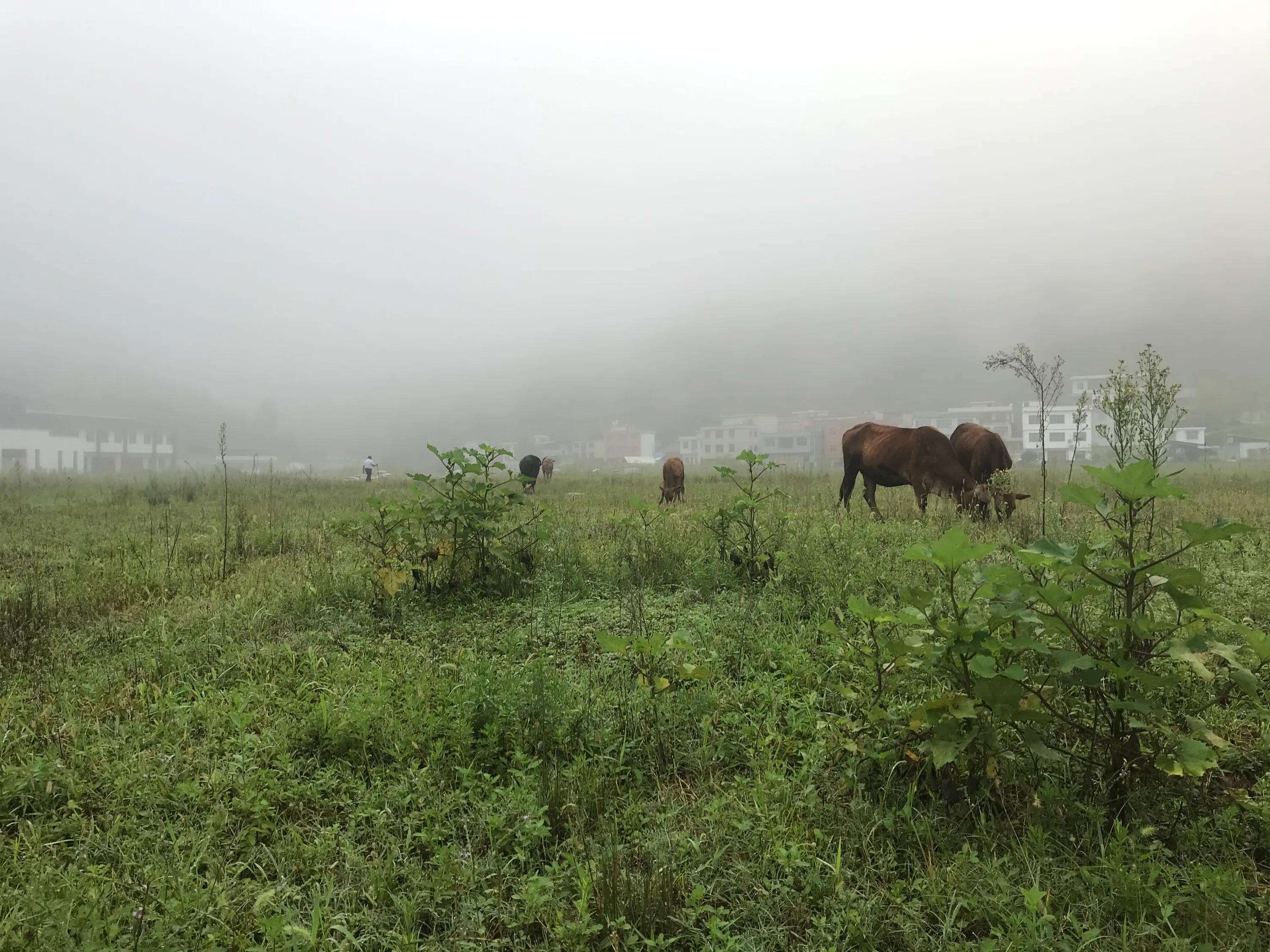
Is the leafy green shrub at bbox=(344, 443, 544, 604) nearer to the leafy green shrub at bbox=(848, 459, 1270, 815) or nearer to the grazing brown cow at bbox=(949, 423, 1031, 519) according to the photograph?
the leafy green shrub at bbox=(848, 459, 1270, 815)

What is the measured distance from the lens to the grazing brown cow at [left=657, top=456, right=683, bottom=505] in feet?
44.4

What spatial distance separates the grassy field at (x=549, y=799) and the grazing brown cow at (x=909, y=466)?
494 centimetres

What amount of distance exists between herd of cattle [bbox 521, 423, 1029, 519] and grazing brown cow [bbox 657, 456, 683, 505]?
0.46m

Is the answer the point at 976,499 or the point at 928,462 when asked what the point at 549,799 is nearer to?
the point at 976,499

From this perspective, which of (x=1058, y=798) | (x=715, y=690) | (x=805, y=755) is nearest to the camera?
(x=1058, y=798)

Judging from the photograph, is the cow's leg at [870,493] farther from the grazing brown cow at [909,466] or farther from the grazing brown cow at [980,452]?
the grazing brown cow at [980,452]

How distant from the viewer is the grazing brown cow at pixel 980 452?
11023 mm

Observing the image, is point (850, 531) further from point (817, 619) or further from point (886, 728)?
point (886, 728)

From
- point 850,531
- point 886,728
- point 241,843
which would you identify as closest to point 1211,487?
point 850,531

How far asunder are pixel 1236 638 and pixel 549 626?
4.30 meters

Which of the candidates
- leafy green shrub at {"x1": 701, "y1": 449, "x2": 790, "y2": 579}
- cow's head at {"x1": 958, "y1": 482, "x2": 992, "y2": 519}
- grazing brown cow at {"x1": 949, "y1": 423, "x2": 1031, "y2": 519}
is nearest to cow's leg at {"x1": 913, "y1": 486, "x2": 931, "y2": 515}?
cow's head at {"x1": 958, "y1": 482, "x2": 992, "y2": 519}

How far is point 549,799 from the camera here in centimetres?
260

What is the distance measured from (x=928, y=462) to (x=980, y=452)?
1.42m

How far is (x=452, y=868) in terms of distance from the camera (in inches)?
88.4
